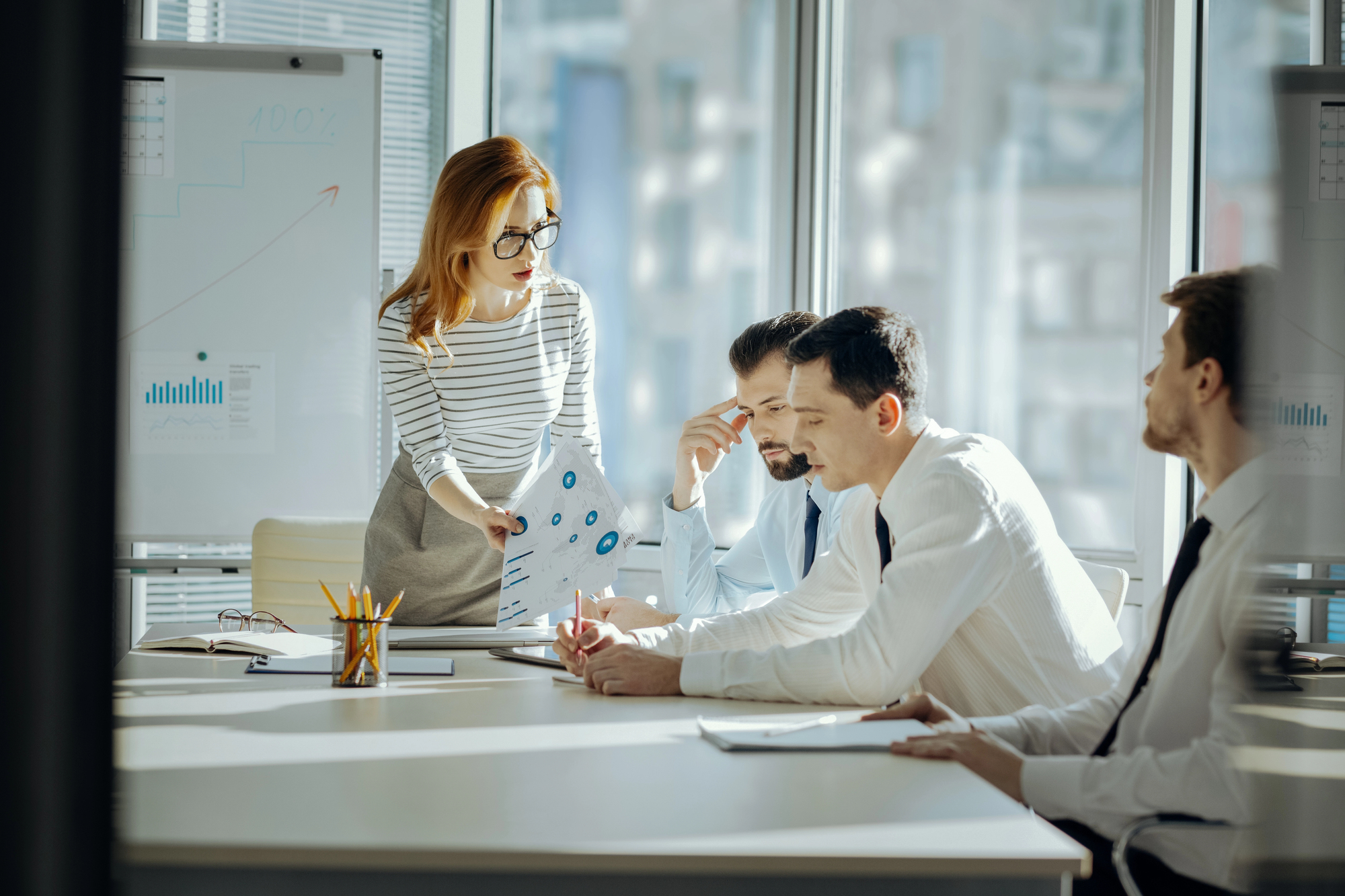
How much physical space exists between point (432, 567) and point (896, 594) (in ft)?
3.53

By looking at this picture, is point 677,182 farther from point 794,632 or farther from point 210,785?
point 210,785

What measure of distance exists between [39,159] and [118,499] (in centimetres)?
11

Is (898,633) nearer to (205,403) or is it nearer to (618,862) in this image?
(618,862)

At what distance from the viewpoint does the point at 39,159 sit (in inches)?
12.3

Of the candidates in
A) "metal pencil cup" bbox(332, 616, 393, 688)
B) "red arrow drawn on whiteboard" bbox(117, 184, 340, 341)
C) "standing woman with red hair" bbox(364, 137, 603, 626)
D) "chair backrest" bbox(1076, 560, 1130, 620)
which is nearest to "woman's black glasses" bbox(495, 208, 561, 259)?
"standing woman with red hair" bbox(364, 137, 603, 626)

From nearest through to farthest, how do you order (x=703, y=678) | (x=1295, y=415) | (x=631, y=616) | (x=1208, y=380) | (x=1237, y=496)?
1. (x=1295, y=415)
2. (x=1237, y=496)
3. (x=1208, y=380)
4. (x=703, y=678)
5. (x=631, y=616)

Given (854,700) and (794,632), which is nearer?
(854,700)

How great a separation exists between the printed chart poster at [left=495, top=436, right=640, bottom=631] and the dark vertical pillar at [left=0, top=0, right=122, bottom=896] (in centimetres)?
132

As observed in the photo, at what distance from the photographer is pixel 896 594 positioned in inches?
53.8

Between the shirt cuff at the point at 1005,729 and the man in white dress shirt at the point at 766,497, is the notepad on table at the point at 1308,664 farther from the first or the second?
the man in white dress shirt at the point at 766,497

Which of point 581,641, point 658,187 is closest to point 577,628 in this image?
point 581,641

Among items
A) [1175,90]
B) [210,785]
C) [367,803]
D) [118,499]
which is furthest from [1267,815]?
[1175,90]

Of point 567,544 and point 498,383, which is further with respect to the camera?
point 498,383

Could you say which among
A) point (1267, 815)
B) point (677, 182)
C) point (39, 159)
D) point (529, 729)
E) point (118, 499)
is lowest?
point (529, 729)
